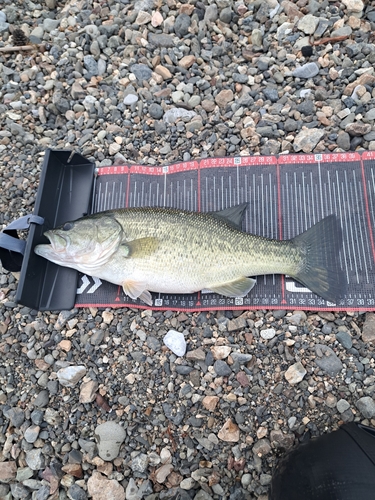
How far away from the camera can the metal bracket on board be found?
3926mm

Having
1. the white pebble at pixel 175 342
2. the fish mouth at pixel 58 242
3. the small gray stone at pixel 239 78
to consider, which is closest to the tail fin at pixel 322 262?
the white pebble at pixel 175 342

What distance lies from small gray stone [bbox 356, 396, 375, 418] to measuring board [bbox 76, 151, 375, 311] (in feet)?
2.90

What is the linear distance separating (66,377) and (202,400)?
1392mm

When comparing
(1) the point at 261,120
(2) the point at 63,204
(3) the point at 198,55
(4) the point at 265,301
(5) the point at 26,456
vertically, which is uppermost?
(3) the point at 198,55

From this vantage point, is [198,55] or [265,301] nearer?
[265,301]

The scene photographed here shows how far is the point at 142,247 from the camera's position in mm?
3908

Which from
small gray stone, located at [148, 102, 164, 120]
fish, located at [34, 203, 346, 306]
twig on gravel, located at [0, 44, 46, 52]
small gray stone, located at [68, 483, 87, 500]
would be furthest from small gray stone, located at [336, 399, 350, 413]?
twig on gravel, located at [0, 44, 46, 52]

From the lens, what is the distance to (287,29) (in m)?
5.14

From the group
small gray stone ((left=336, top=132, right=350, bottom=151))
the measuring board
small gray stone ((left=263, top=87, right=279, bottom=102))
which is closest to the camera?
the measuring board

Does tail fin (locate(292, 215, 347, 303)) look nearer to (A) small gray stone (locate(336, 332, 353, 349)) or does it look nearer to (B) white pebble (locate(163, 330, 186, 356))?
(A) small gray stone (locate(336, 332, 353, 349))

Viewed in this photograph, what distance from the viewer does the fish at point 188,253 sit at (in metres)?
3.89

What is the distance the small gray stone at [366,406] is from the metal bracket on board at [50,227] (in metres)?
3.10

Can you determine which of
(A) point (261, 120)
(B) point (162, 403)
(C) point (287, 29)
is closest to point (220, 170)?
(A) point (261, 120)

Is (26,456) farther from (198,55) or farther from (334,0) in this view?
(334,0)
